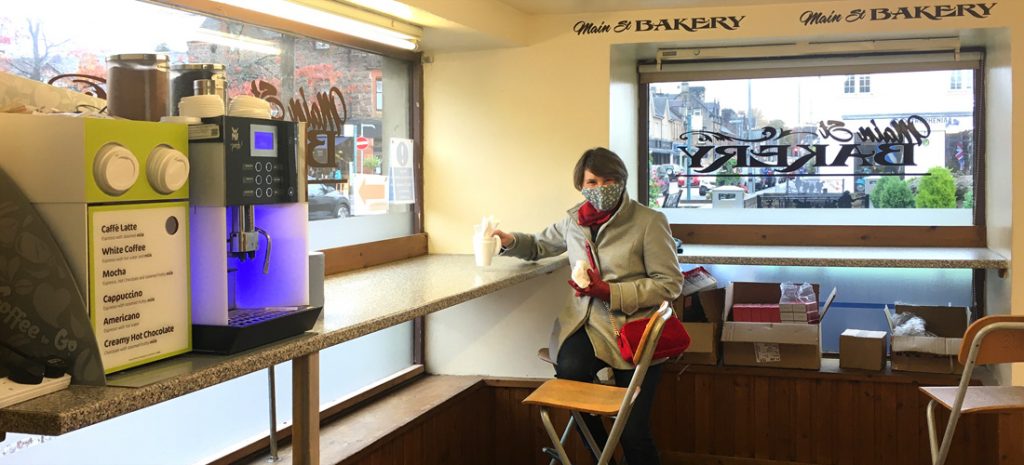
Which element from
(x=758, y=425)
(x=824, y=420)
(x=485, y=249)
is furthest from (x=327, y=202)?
(x=824, y=420)

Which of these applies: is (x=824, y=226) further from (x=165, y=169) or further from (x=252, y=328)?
(x=165, y=169)

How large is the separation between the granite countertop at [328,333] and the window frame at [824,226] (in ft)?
3.57

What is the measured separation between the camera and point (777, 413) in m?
4.27

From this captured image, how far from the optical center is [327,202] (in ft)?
12.1

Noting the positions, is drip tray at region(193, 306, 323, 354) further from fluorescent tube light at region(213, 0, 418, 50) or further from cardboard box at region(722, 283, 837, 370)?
cardboard box at region(722, 283, 837, 370)

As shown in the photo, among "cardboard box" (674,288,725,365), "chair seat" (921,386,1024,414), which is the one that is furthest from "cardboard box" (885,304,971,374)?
"chair seat" (921,386,1024,414)

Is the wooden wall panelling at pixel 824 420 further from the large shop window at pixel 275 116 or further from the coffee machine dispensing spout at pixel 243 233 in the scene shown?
the coffee machine dispensing spout at pixel 243 233

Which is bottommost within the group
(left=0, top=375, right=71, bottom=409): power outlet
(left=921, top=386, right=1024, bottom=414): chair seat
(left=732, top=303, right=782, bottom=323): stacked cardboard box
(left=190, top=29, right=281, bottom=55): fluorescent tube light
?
(left=921, top=386, right=1024, bottom=414): chair seat

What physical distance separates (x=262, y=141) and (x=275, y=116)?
1.25 meters

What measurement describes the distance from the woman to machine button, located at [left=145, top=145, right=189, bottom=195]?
5.88 ft

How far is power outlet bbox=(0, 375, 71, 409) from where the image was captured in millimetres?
1600

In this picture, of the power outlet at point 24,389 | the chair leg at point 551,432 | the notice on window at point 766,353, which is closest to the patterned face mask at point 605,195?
the chair leg at point 551,432

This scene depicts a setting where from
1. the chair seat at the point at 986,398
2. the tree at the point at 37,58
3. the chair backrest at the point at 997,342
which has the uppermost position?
the tree at the point at 37,58

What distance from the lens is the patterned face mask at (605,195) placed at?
3492 millimetres
